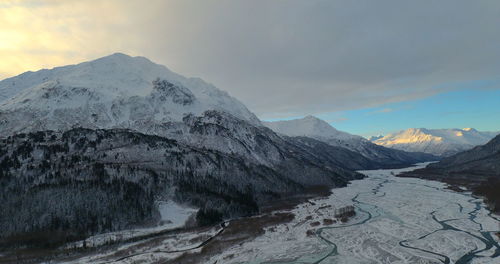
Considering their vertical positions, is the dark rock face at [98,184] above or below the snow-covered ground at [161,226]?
above

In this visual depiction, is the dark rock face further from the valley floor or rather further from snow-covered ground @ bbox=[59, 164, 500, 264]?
snow-covered ground @ bbox=[59, 164, 500, 264]

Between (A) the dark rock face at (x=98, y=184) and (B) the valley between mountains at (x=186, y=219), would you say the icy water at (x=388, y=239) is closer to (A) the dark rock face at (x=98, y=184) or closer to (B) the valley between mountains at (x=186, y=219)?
(B) the valley between mountains at (x=186, y=219)

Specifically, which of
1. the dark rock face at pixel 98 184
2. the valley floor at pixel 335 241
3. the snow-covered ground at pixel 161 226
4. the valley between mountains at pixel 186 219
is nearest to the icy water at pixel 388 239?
the valley floor at pixel 335 241

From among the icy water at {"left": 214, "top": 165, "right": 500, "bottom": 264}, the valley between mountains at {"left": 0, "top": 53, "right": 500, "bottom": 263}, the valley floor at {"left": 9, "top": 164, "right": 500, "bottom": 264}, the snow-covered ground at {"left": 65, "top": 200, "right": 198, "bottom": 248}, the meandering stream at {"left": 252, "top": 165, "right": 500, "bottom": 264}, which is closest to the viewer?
the meandering stream at {"left": 252, "top": 165, "right": 500, "bottom": 264}

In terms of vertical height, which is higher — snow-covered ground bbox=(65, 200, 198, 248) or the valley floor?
snow-covered ground bbox=(65, 200, 198, 248)

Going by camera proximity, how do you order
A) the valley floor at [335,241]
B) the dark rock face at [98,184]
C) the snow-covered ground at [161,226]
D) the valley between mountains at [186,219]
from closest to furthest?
the valley floor at [335,241]
the valley between mountains at [186,219]
the snow-covered ground at [161,226]
the dark rock face at [98,184]

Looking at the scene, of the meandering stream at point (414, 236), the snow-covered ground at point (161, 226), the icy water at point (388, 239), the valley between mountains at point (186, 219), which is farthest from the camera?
the snow-covered ground at point (161, 226)

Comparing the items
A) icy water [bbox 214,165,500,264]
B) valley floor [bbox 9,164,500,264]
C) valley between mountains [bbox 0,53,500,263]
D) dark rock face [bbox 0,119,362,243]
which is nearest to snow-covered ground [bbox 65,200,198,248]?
valley between mountains [bbox 0,53,500,263]

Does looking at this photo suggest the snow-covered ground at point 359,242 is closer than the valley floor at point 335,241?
Yes
